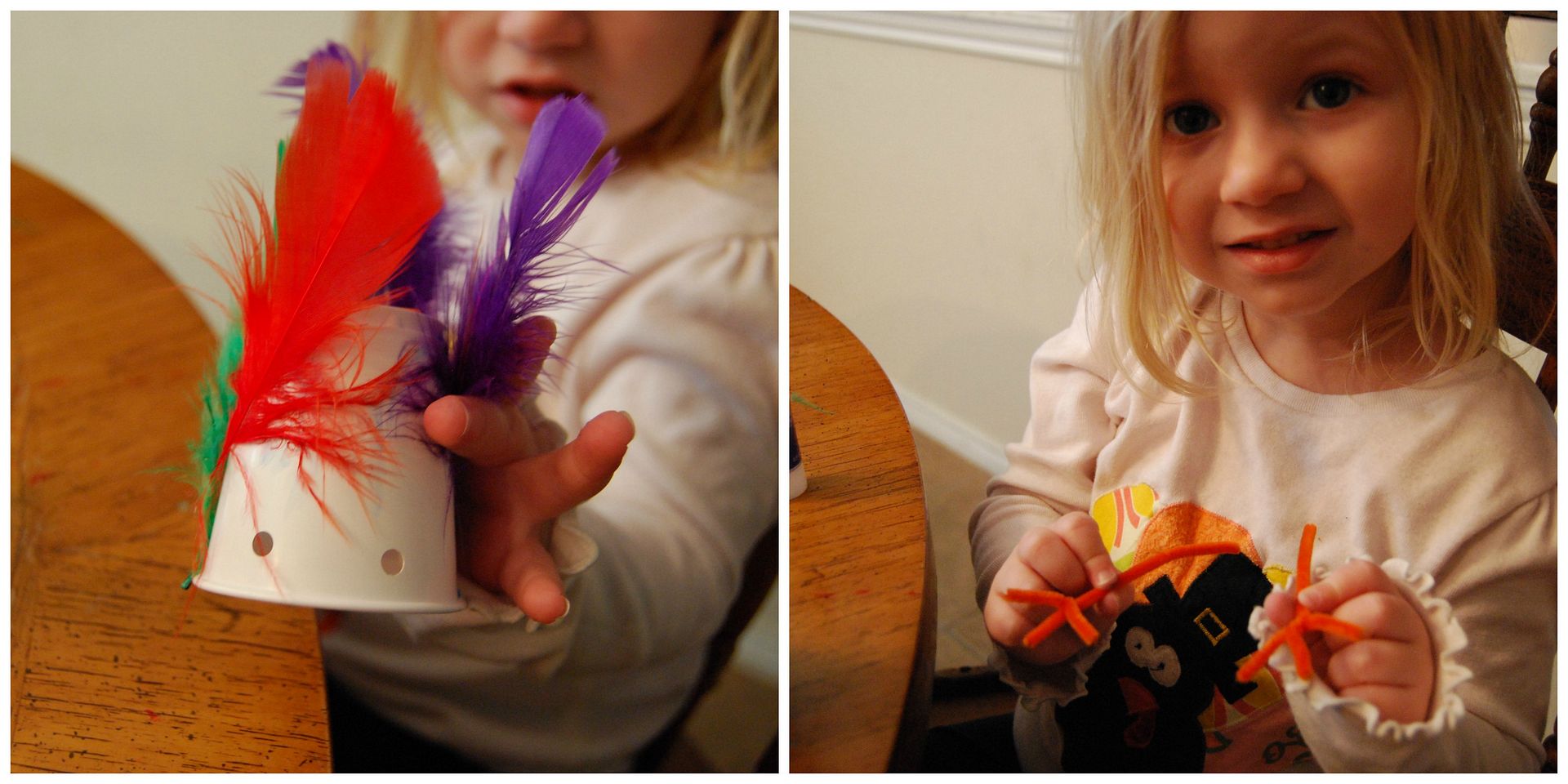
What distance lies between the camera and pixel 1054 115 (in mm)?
423

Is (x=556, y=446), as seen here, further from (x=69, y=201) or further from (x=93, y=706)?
(x=69, y=201)

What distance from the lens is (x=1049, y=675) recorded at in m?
0.42

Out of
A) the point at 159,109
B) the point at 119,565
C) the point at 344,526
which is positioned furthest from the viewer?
the point at 159,109

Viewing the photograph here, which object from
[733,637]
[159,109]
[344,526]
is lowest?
[733,637]

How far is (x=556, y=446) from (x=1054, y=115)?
9.1 inches

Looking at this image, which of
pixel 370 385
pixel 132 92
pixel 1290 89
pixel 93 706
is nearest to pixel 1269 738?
pixel 1290 89

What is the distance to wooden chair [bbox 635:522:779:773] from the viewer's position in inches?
23.2

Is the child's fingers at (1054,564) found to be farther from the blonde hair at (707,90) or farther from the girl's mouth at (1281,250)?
the blonde hair at (707,90)

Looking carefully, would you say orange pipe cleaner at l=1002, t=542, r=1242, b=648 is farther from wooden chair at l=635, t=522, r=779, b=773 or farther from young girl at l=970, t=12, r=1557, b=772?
wooden chair at l=635, t=522, r=779, b=773

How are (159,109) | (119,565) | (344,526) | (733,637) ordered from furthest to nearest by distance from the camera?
(159,109) < (733,637) < (119,565) < (344,526)

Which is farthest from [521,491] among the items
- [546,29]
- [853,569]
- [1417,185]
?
[1417,185]

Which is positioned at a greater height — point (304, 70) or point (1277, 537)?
point (304, 70)

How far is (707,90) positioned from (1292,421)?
1.08ft

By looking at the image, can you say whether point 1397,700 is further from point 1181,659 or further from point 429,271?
point 429,271
